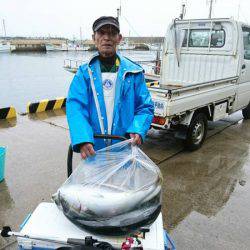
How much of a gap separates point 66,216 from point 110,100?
0.86m

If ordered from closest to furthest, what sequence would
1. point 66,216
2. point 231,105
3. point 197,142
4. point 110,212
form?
point 110,212, point 66,216, point 197,142, point 231,105

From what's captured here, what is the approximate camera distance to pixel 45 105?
7.95 m

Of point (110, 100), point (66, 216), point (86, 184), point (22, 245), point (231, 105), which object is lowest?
point (231, 105)

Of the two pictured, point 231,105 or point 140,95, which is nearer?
point 140,95

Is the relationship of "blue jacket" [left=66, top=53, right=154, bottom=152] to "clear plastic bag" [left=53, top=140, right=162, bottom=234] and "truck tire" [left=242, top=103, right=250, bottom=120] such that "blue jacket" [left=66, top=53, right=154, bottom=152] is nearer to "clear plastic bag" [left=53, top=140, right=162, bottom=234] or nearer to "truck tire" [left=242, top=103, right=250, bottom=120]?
"clear plastic bag" [left=53, top=140, right=162, bottom=234]

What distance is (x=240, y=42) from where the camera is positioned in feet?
19.1

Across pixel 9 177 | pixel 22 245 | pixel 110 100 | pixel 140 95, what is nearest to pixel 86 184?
pixel 22 245

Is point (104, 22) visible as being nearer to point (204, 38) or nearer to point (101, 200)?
point (101, 200)

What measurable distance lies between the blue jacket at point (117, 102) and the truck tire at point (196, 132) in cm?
308

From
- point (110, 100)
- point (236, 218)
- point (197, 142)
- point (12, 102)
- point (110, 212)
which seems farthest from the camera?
point (12, 102)

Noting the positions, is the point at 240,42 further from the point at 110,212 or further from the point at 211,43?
the point at 110,212

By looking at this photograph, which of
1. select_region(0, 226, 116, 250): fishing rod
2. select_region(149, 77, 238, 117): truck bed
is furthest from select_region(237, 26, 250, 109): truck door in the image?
select_region(0, 226, 116, 250): fishing rod

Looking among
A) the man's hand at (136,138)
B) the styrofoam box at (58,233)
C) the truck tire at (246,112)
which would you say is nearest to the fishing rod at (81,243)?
the styrofoam box at (58,233)

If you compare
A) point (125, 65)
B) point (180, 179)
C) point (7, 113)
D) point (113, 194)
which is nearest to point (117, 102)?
point (125, 65)
